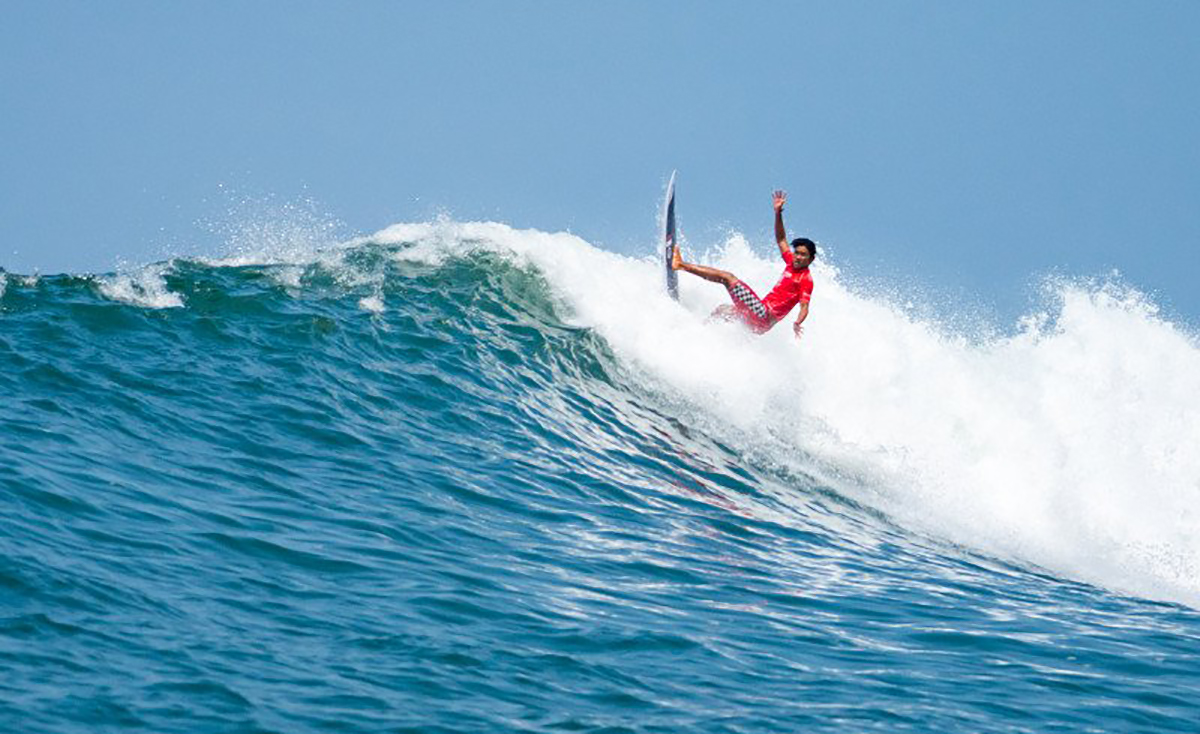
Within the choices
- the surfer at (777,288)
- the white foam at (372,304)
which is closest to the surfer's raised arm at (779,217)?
the surfer at (777,288)

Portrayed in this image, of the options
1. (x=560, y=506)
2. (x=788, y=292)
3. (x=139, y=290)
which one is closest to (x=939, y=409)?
(x=788, y=292)

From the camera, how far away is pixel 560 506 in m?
11.5

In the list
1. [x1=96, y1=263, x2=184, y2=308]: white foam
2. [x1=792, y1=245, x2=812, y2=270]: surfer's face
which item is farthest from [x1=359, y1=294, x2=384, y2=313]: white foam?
[x1=792, y1=245, x2=812, y2=270]: surfer's face

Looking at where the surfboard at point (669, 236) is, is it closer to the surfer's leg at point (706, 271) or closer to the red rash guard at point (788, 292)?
the surfer's leg at point (706, 271)

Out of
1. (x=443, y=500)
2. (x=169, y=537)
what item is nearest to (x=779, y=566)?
(x=443, y=500)

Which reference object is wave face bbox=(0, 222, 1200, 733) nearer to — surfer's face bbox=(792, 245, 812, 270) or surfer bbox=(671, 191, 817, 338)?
surfer bbox=(671, 191, 817, 338)

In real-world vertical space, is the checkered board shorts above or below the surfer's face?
below

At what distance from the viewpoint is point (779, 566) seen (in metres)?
10.8

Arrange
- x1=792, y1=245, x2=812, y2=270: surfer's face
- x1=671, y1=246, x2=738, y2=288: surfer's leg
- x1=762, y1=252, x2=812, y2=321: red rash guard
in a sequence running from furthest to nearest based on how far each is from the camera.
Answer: x1=671, y1=246, x2=738, y2=288: surfer's leg, x1=762, y1=252, x2=812, y2=321: red rash guard, x1=792, y1=245, x2=812, y2=270: surfer's face

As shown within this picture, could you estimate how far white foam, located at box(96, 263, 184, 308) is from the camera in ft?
47.1

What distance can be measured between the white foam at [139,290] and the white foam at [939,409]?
409cm

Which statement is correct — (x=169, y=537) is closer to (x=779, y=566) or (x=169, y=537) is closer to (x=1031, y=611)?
(x=779, y=566)

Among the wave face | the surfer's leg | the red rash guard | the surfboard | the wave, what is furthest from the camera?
the surfboard

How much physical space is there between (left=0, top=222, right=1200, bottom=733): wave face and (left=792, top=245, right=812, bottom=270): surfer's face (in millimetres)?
1179
